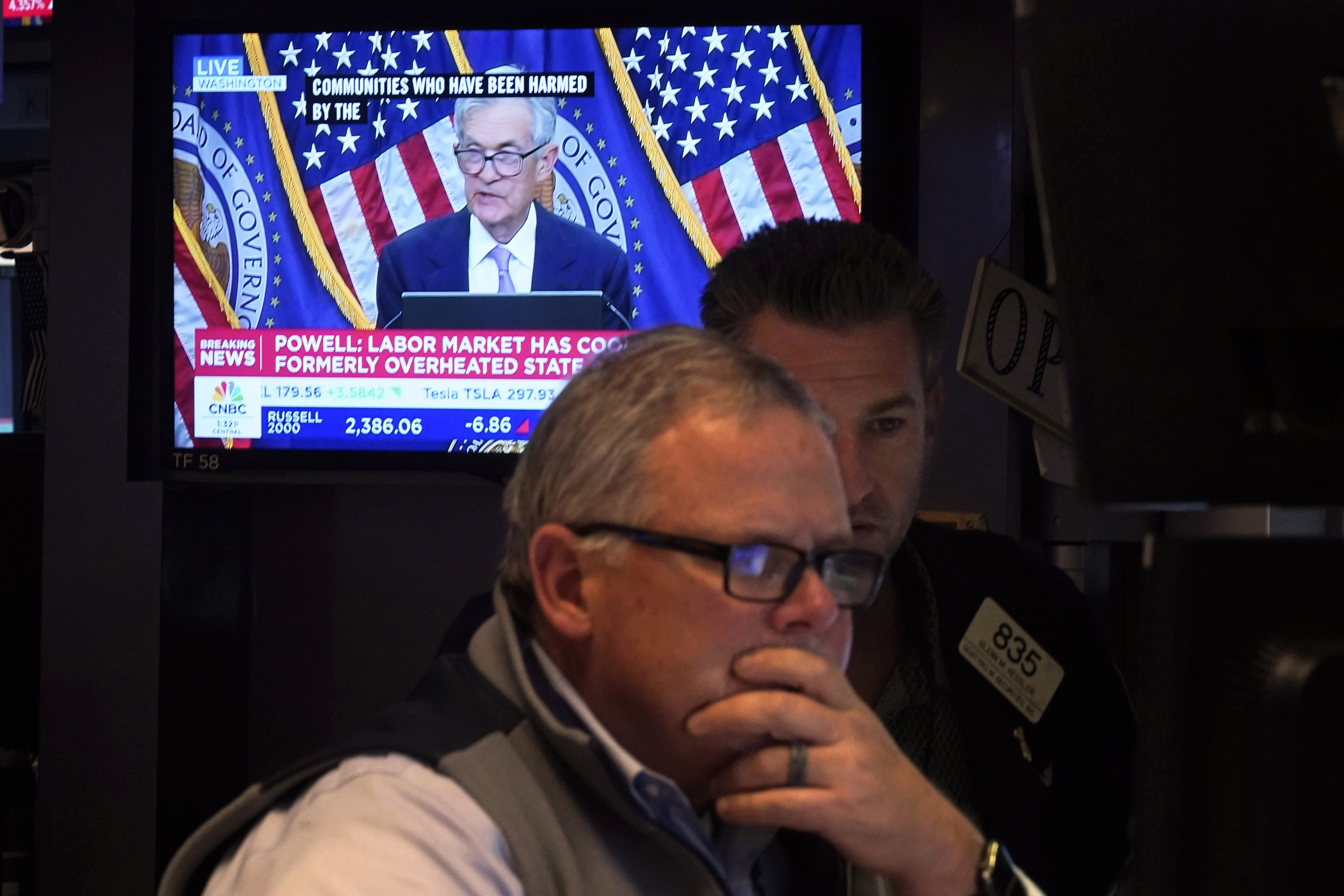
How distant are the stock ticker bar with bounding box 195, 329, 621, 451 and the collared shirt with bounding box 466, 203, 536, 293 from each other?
11cm

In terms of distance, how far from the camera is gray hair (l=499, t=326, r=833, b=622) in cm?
112

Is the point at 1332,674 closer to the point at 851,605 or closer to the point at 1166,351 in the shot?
the point at 1166,351

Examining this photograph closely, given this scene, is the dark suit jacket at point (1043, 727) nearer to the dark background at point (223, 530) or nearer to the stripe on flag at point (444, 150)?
the dark background at point (223, 530)

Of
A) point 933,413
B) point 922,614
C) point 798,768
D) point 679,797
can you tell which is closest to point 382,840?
point 679,797

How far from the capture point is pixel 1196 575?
1.66ft

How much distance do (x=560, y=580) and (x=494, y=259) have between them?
1.82 m

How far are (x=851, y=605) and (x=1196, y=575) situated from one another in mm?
697

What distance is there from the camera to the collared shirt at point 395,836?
0.88 m

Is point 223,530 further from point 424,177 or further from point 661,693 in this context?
point 661,693

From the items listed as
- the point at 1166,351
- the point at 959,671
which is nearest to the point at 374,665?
the point at 959,671

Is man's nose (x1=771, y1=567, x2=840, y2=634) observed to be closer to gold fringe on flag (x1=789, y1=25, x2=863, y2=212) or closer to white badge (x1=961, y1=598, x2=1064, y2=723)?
white badge (x1=961, y1=598, x2=1064, y2=723)

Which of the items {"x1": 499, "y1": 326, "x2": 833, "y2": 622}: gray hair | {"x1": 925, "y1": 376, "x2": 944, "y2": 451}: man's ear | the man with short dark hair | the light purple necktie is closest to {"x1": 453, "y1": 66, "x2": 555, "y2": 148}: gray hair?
the light purple necktie

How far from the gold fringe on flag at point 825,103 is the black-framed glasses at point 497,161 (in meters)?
0.60

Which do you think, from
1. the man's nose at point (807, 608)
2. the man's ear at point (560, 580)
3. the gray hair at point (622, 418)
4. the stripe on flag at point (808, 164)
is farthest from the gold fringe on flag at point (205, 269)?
the man's nose at point (807, 608)
